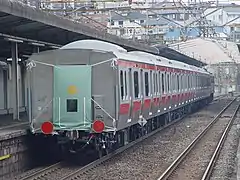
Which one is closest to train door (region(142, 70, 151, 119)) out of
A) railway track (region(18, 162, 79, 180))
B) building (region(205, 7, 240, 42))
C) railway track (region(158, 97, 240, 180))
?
railway track (region(158, 97, 240, 180))

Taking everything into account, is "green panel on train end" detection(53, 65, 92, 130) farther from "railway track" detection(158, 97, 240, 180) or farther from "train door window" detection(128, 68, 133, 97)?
"railway track" detection(158, 97, 240, 180)

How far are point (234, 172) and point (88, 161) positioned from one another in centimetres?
378

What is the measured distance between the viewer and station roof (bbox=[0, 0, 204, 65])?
45.4 feet

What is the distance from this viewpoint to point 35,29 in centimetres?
1730

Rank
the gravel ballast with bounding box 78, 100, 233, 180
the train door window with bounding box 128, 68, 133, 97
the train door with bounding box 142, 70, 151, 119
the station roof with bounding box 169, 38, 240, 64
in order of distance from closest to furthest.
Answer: the gravel ballast with bounding box 78, 100, 233, 180
the train door window with bounding box 128, 68, 133, 97
the train door with bounding box 142, 70, 151, 119
the station roof with bounding box 169, 38, 240, 64

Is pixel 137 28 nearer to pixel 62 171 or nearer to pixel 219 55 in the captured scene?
pixel 219 55

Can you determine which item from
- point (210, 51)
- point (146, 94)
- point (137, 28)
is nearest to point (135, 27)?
point (137, 28)

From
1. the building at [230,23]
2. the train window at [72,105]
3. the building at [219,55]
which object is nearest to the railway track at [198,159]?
the train window at [72,105]

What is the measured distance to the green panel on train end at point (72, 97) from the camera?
43.6ft

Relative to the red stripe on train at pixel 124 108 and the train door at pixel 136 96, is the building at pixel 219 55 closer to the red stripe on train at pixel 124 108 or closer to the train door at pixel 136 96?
the train door at pixel 136 96

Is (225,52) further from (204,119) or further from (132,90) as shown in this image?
(132,90)

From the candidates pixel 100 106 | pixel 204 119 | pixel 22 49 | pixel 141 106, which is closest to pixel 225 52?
pixel 204 119

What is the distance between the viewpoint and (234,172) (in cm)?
1251

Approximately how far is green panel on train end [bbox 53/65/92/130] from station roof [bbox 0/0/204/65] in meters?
1.76
